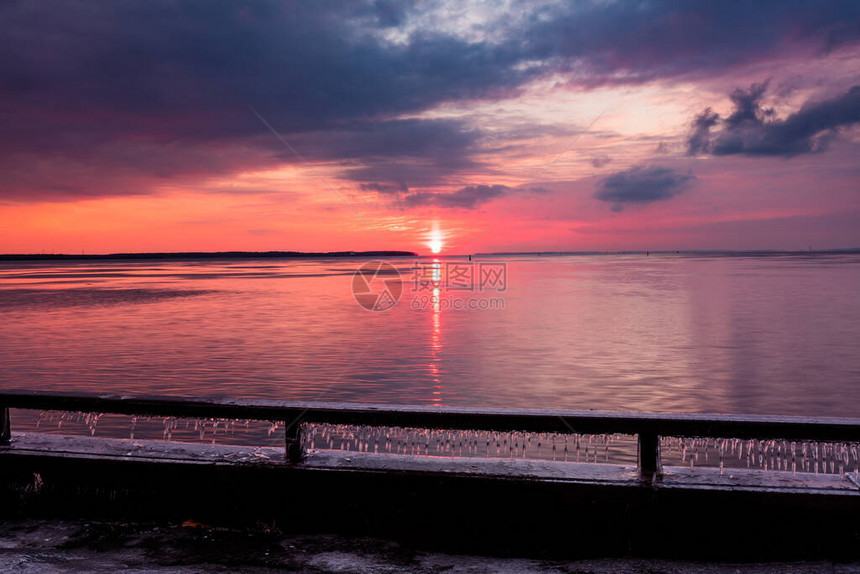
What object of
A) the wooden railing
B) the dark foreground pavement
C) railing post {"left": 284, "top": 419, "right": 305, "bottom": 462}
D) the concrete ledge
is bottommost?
the dark foreground pavement

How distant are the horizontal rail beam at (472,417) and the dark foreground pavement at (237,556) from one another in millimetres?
922

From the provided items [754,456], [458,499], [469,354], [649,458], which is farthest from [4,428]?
[469,354]

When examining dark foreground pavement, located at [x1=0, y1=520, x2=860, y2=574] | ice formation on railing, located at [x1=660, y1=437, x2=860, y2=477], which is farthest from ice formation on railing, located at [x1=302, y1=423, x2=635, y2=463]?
dark foreground pavement, located at [x1=0, y1=520, x2=860, y2=574]

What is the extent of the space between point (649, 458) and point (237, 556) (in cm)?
309

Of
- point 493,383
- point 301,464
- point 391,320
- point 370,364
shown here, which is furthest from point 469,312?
point 301,464

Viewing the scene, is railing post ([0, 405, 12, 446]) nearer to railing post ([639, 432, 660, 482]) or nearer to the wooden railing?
the wooden railing

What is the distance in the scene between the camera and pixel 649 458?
483 cm

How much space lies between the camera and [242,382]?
1736 cm

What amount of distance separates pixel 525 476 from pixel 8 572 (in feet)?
11.9

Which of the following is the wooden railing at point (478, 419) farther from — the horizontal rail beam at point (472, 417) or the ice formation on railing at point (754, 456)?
the ice formation on railing at point (754, 456)

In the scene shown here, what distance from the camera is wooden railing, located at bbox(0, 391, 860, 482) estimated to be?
4379mm

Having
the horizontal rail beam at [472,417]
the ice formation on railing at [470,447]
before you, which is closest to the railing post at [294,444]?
the horizontal rail beam at [472,417]

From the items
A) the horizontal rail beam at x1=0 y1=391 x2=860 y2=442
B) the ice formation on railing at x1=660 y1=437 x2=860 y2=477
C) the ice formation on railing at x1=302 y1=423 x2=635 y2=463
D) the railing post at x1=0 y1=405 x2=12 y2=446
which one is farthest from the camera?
the ice formation on railing at x1=302 y1=423 x2=635 y2=463

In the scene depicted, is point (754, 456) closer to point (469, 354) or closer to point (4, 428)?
point (4, 428)
